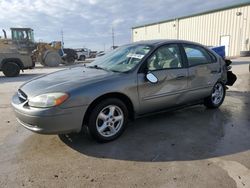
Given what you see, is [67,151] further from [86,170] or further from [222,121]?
[222,121]

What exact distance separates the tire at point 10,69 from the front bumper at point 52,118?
10490mm

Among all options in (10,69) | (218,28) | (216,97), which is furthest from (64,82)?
(218,28)

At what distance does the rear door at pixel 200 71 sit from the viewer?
4.61 meters

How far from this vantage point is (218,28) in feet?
86.4

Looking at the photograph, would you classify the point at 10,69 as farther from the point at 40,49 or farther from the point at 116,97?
the point at 116,97

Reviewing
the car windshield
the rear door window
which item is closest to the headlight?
the car windshield

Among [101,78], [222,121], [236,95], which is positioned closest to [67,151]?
[101,78]

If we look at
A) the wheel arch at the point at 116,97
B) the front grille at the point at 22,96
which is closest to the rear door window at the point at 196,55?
the wheel arch at the point at 116,97

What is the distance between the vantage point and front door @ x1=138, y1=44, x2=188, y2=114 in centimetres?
390

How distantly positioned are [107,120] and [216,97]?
2951 mm

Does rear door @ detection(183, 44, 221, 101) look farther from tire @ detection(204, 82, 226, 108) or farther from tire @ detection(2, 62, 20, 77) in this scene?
tire @ detection(2, 62, 20, 77)

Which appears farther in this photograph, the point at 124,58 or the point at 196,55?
the point at 196,55

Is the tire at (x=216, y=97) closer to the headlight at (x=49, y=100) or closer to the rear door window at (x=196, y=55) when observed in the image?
the rear door window at (x=196, y=55)

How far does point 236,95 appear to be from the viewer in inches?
268
